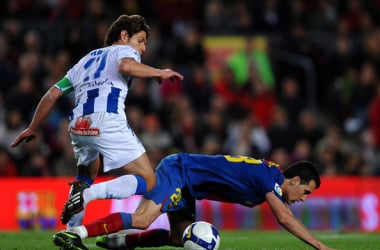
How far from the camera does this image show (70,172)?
1470 centimetres

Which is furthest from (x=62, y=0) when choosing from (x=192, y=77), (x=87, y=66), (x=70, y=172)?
(x=87, y=66)

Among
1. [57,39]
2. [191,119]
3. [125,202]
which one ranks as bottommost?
[125,202]

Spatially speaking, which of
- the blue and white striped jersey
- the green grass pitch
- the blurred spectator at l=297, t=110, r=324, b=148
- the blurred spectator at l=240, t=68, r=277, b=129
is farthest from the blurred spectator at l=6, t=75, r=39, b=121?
the blue and white striped jersey

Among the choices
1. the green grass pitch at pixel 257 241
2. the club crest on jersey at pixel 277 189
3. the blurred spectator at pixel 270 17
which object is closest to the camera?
the club crest on jersey at pixel 277 189

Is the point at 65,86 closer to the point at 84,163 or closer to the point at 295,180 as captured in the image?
the point at 84,163

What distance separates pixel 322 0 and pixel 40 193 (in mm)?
7978

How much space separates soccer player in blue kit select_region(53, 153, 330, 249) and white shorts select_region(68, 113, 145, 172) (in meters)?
0.38

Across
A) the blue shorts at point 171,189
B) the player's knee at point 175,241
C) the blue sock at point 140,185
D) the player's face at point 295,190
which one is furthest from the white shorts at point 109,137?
the player's face at point 295,190

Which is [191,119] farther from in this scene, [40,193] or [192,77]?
[40,193]

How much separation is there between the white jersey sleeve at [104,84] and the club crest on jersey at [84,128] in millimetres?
57

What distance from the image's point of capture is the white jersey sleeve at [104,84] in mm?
8430

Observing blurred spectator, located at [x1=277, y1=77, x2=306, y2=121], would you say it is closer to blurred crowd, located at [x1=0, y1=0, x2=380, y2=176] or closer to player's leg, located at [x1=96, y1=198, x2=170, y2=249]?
blurred crowd, located at [x1=0, y1=0, x2=380, y2=176]

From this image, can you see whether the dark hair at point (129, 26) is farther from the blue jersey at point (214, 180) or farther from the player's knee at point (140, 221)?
the player's knee at point (140, 221)

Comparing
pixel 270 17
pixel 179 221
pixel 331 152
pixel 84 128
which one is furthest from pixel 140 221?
pixel 270 17
